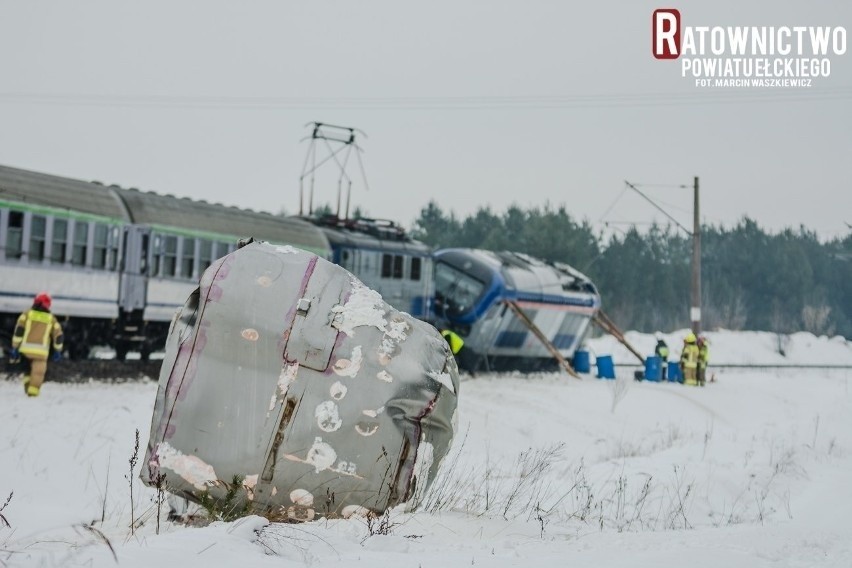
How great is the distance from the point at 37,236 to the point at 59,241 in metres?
0.45

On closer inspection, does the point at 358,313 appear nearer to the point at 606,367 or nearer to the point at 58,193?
the point at 58,193

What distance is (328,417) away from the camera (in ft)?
15.6

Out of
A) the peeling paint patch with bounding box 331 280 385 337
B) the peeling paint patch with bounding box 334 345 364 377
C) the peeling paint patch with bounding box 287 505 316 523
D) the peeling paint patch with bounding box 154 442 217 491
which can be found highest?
the peeling paint patch with bounding box 331 280 385 337

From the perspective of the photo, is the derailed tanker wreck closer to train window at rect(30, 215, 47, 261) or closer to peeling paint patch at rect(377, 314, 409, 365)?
peeling paint patch at rect(377, 314, 409, 365)

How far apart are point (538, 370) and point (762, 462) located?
18.5 m

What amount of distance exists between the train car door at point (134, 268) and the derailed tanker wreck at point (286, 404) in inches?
545

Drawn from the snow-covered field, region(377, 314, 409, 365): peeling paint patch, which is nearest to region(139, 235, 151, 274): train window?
the snow-covered field

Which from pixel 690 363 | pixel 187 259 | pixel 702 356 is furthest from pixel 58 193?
pixel 702 356

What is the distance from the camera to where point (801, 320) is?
6331 cm

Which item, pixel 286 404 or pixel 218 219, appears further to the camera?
pixel 218 219

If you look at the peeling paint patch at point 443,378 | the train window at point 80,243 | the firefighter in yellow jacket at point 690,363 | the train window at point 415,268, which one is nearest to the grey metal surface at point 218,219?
the train window at point 80,243

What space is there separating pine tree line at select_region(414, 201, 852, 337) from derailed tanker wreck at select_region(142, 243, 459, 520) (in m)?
53.0

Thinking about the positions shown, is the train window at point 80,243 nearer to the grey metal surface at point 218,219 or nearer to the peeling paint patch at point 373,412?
the grey metal surface at point 218,219

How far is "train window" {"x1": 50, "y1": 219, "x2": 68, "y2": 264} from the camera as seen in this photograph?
17.0 meters
